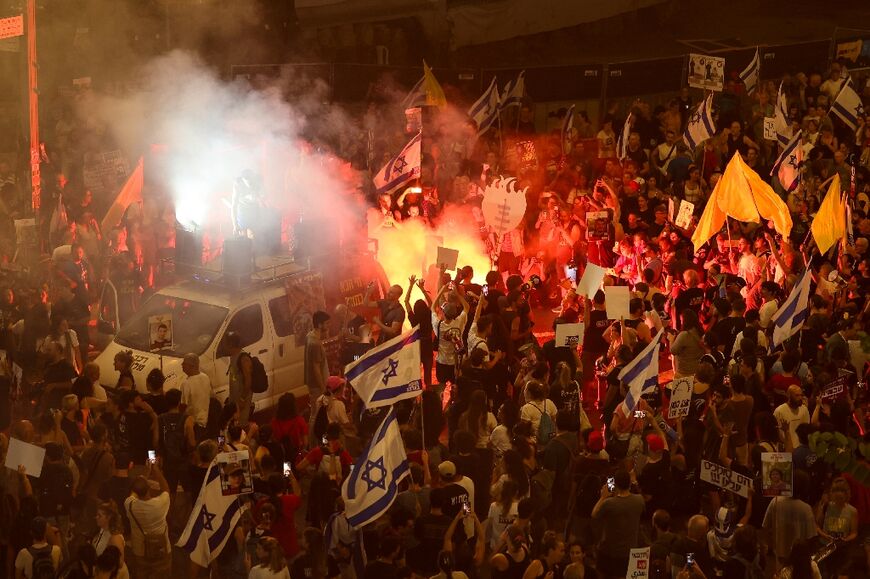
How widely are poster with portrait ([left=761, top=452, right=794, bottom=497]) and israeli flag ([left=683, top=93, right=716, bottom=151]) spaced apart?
405 inches

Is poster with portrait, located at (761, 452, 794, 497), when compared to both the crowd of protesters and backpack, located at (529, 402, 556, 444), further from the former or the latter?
backpack, located at (529, 402, 556, 444)

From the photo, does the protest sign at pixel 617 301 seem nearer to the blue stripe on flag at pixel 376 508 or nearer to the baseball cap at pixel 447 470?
the baseball cap at pixel 447 470

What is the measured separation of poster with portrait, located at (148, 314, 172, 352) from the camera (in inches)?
490

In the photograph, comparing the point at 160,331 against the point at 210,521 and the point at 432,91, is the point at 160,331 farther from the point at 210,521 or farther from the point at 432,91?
the point at 432,91

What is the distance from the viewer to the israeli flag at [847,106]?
18.8 m

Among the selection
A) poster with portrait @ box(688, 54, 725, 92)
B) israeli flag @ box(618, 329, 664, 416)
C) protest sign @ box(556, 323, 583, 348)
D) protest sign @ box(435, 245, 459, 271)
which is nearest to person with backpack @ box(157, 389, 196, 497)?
israeli flag @ box(618, 329, 664, 416)

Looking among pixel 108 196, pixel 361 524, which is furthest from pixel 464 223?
pixel 361 524

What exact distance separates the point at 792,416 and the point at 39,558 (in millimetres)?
6828

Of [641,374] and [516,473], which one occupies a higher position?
[641,374]

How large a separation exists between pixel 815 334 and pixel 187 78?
13.8 meters

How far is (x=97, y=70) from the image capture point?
24.8 m

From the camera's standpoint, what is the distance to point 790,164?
1761cm

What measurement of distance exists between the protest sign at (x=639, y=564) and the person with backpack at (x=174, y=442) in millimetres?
4275

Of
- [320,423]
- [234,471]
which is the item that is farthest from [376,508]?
[320,423]
